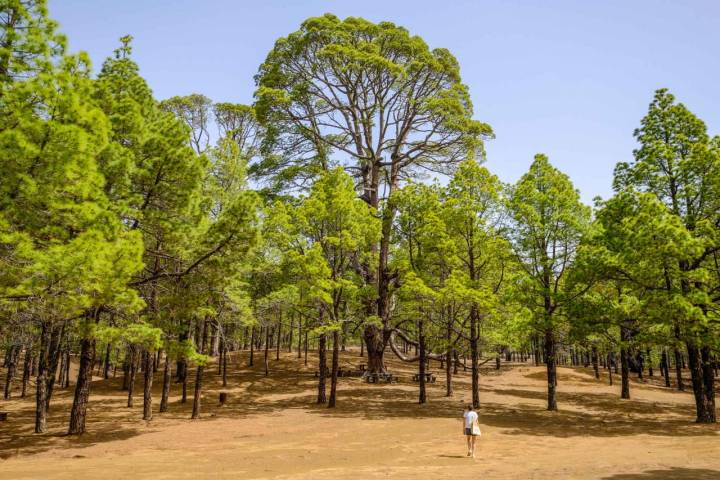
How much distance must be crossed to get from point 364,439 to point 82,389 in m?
10.5

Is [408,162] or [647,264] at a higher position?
[408,162]

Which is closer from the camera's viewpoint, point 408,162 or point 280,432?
point 280,432

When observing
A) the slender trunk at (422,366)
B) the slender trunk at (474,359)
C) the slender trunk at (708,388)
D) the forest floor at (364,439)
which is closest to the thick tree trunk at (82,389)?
the forest floor at (364,439)

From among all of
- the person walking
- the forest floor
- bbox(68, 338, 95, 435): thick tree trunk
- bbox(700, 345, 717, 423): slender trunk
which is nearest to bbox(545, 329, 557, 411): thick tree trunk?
the forest floor

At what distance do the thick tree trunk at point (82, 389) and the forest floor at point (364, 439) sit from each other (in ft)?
1.82

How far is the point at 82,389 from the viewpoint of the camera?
16922 millimetres

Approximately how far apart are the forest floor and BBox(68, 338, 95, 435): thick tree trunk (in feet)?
1.82

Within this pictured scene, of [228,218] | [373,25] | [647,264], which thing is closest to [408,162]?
[373,25]

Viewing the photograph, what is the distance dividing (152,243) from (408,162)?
2060cm

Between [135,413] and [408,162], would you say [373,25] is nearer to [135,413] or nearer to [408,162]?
[408,162]

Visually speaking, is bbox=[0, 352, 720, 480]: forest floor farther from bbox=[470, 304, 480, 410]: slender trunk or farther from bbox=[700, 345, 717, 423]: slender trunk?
bbox=[700, 345, 717, 423]: slender trunk

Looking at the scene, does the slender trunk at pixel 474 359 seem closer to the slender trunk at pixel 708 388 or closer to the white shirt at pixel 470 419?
the slender trunk at pixel 708 388

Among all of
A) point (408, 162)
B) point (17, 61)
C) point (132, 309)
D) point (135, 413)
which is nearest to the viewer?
point (17, 61)

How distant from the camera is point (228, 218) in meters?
15.3
